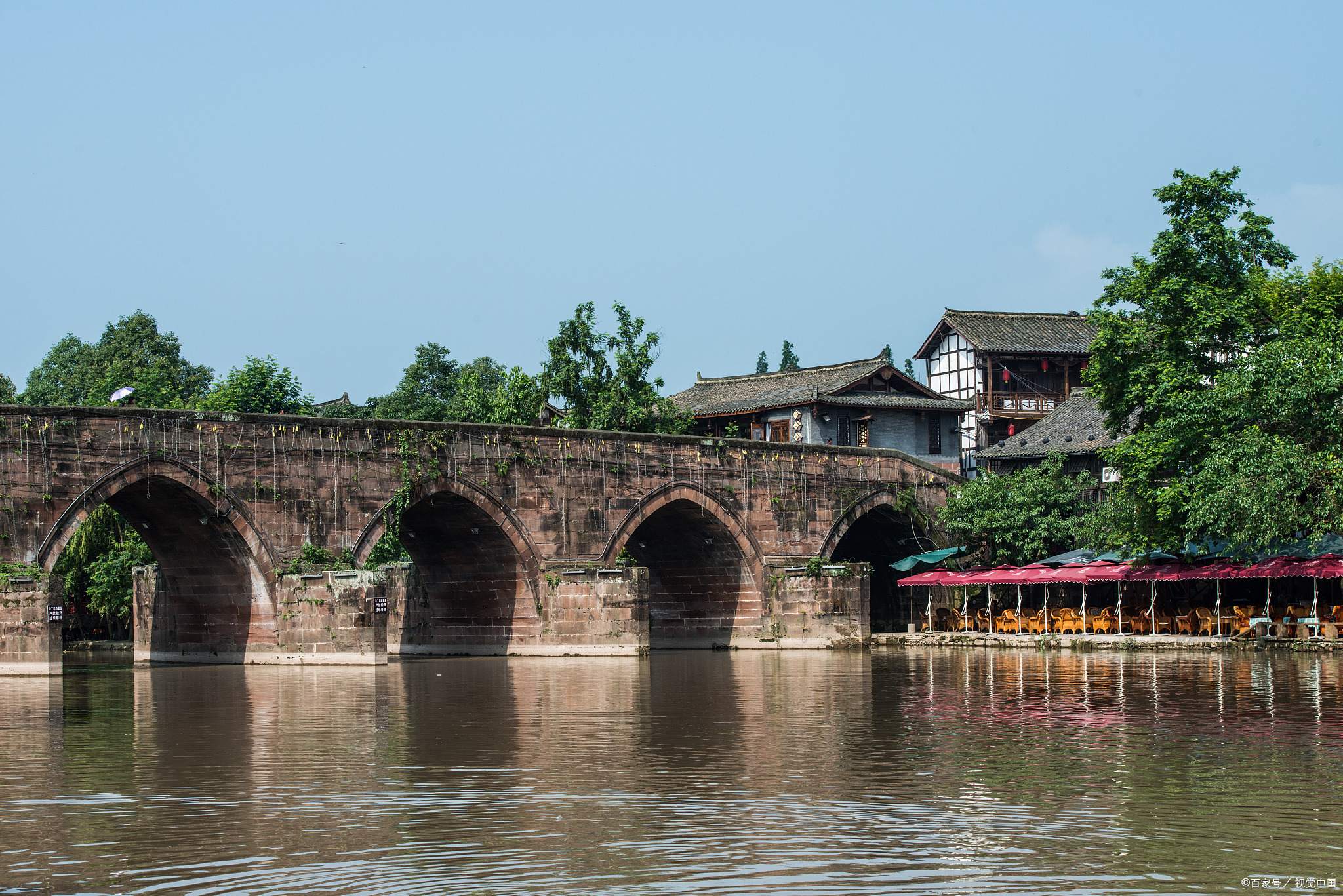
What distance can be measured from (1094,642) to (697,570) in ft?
34.6

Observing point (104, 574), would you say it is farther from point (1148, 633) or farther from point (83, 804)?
point (83, 804)

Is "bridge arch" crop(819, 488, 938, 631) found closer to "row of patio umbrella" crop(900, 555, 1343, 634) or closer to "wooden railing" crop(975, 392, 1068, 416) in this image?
"row of patio umbrella" crop(900, 555, 1343, 634)

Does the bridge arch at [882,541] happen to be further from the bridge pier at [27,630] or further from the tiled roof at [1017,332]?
the bridge pier at [27,630]

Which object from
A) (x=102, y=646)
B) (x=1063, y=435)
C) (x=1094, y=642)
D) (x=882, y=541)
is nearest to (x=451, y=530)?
(x=882, y=541)

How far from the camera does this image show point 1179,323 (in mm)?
30859

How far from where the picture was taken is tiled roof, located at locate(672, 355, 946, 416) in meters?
48.8

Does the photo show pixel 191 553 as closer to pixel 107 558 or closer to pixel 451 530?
pixel 451 530

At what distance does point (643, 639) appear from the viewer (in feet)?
108

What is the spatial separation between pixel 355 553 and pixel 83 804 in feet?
64.7

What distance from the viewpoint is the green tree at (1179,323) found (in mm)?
30047

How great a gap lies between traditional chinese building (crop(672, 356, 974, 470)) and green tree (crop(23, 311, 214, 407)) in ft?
76.7

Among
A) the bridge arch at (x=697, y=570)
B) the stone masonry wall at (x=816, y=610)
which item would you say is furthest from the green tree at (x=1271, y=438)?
the bridge arch at (x=697, y=570)

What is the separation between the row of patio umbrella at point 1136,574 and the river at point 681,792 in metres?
9.45

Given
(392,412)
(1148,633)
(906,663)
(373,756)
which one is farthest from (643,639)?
(392,412)
